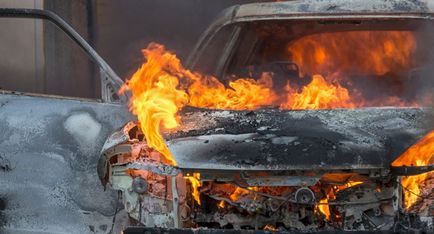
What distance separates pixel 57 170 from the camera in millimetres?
5027

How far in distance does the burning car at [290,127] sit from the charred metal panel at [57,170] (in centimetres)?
38

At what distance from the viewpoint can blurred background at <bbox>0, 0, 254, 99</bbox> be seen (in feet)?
30.8

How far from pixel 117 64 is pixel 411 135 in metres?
7.05

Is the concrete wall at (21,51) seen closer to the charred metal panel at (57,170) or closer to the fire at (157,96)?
the charred metal panel at (57,170)

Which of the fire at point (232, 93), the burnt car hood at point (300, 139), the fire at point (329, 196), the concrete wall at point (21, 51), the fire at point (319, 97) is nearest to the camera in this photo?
the burnt car hood at point (300, 139)

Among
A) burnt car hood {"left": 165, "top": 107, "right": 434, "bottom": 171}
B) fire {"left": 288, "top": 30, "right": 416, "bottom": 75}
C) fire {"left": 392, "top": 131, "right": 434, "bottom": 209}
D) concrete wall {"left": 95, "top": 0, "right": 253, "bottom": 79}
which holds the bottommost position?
fire {"left": 392, "top": 131, "right": 434, "bottom": 209}

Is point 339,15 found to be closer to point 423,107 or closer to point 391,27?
point 391,27

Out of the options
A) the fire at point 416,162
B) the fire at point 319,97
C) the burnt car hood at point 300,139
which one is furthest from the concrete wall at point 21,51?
the fire at point 416,162

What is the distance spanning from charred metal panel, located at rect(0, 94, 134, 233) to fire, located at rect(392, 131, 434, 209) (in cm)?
206

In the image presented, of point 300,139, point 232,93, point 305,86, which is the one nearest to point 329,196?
point 300,139

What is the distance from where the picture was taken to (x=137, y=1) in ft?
34.8

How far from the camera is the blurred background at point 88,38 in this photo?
9375mm

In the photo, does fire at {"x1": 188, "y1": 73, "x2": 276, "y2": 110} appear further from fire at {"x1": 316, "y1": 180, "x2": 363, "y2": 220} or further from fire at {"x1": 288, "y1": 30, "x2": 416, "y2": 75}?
fire at {"x1": 316, "y1": 180, "x2": 363, "y2": 220}

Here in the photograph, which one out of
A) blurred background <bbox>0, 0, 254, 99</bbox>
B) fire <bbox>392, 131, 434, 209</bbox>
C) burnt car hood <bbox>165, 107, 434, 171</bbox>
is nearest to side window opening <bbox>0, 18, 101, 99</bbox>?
blurred background <bbox>0, 0, 254, 99</bbox>
